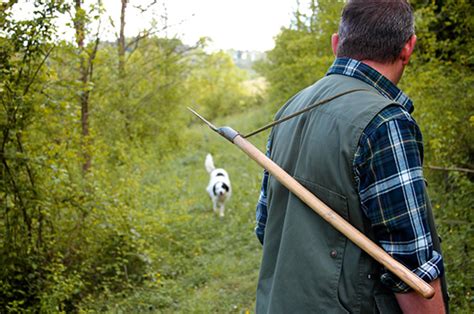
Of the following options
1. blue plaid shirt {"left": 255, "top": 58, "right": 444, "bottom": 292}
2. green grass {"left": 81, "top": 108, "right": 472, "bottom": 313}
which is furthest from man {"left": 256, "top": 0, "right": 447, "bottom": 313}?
green grass {"left": 81, "top": 108, "right": 472, "bottom": 313}

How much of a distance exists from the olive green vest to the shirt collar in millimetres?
27

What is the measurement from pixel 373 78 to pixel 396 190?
0.43 meters

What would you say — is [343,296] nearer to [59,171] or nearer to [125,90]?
[59,171]

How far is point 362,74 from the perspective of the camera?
182 cm

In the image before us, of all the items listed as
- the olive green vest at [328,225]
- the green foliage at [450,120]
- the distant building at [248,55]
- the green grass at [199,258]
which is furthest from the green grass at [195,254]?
the distant building at [248,55]

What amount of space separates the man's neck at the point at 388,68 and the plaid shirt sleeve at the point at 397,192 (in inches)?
9.6

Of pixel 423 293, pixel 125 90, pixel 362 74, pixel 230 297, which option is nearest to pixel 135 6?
pixel 125 90

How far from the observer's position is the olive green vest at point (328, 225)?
1675mm

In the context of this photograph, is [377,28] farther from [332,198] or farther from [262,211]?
[262,211]

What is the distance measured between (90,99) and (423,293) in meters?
7.45

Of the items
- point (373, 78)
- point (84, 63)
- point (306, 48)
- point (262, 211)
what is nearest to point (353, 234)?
point (373, 78)

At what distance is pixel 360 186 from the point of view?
1653 mm

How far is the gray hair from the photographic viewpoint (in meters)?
1.75

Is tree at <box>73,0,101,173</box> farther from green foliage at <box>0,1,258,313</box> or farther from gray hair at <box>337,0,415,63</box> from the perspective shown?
gray hair at <box>337,0,415,63</box>
